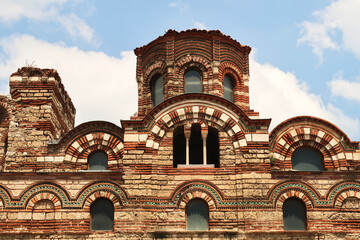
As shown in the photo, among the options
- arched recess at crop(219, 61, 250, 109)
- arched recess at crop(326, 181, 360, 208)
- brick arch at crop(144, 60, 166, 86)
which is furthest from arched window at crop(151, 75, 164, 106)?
arched recess at crop(326, 181, 360, 208)

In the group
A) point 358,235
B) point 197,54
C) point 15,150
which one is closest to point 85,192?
point 15,150

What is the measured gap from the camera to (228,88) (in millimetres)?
20516

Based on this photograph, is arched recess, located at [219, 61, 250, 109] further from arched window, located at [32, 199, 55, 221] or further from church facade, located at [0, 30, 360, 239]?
arched window, located at [32, 199, 55, 221]

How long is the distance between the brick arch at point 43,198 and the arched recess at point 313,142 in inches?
310

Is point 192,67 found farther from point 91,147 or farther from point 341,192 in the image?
point 341,192

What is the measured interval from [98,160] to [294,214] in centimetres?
→ 761

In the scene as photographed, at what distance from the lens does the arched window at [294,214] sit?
16.4 m

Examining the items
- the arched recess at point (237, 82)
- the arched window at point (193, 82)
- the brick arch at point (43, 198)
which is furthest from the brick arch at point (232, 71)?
the brick arch at point (43, 198)

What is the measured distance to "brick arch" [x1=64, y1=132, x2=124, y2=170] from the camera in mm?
18578

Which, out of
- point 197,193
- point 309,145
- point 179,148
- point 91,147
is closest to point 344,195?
point 309,145

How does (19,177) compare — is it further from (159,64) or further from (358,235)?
(358,235)

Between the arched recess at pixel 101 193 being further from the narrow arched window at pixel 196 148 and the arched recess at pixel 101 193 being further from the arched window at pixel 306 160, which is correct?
the arched window at pixel 306 160

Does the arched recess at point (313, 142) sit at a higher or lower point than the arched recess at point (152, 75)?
lower

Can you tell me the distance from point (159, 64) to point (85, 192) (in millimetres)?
6590
